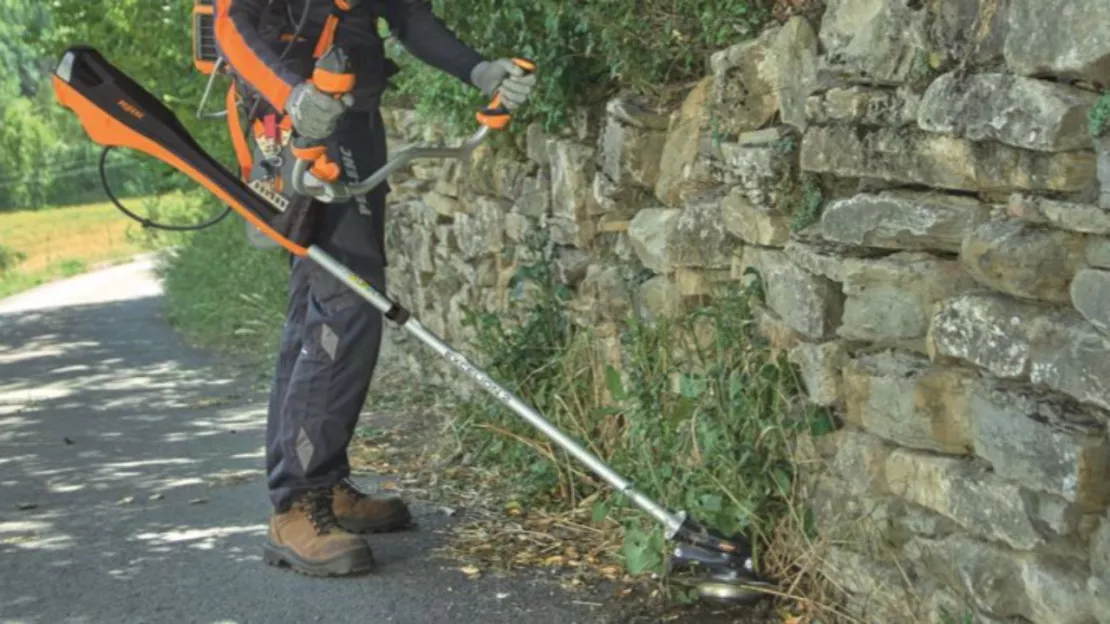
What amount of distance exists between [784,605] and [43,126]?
120 feet

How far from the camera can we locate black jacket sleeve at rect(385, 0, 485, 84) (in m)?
4.72

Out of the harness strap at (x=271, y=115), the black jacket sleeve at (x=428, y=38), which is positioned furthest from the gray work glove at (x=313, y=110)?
the black jacket sleeve at (x=428, y=38)

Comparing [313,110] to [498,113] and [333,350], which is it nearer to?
[498,113]

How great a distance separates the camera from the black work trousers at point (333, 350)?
4.57 meters

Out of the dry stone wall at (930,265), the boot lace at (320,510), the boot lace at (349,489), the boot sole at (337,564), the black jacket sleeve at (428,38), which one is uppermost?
the black jacket sleeve at (428,38)

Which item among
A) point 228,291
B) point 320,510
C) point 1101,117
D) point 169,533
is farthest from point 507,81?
point 228,291

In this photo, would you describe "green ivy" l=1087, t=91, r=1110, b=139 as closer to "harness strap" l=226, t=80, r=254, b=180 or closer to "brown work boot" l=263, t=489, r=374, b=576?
"brown work boot" l=263, t=489, r=374, b=576

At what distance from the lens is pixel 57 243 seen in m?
30.4

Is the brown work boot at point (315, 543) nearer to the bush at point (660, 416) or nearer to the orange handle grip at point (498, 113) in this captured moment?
the bush at point (660, 416)

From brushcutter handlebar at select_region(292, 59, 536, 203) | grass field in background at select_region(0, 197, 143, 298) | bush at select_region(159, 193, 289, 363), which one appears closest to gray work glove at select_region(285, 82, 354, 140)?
brushcutter handlebar at select_region(292, 59, 536, 203)

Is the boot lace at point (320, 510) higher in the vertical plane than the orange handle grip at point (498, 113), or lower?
lower

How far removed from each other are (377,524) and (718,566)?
1.34m

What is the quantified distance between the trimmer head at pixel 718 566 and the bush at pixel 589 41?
1.36m

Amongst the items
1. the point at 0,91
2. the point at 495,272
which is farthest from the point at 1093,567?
the point at 0,91
